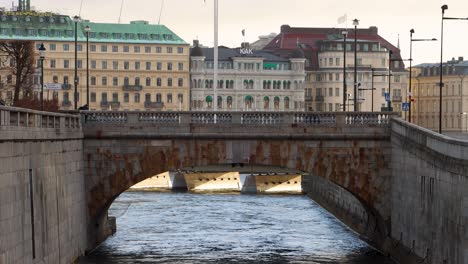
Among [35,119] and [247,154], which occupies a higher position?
[35,119]

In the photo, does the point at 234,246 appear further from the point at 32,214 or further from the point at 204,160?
the point at 32,214

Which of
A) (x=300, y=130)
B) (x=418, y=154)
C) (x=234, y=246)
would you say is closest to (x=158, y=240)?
(x=234, y=246)

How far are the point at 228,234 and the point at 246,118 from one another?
13801 millimetres

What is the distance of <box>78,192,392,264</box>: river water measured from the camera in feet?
215

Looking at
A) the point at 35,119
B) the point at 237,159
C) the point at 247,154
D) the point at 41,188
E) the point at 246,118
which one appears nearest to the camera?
the point at 41,188

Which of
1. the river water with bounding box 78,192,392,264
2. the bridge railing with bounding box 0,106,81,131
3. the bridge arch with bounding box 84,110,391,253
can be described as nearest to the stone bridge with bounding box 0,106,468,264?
the bridge arch with bounding box 84,110,391,253

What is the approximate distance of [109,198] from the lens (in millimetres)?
65812

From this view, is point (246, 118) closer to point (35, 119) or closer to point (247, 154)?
point (247, 154)

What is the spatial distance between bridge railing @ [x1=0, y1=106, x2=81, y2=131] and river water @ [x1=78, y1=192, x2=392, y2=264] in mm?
6506

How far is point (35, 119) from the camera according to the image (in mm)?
52688

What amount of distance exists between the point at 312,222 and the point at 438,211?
3325cm

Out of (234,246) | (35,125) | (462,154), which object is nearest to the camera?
(462,154)

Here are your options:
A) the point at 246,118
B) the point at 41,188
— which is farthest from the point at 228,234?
the point at 41,188

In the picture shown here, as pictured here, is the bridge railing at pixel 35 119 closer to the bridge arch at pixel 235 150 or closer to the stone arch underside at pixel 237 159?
the bridge arch at pixel 235 150
